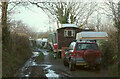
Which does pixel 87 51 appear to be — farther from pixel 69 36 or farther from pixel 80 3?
pixel 80 3

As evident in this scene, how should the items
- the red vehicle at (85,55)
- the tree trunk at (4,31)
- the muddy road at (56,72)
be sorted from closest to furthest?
the muddy road at (56,72), the red vehicle at (85,55), the tree trunk at (4,31)

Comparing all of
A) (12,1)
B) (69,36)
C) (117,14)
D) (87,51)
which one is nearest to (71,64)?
(87,51)

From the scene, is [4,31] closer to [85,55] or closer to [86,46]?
[86,46]

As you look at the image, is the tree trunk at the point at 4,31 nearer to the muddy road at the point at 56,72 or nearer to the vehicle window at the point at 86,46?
the muddy road at the point at 56,72

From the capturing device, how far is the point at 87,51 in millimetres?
10797

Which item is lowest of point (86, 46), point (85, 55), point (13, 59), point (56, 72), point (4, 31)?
point (56, 72)

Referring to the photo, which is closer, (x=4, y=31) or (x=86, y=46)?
(x=86, y=46)

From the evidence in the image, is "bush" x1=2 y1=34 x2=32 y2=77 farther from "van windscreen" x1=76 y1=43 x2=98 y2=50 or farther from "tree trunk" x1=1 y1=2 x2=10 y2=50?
"van windscreen" x1=76 y1=43 x2=98 y2=50

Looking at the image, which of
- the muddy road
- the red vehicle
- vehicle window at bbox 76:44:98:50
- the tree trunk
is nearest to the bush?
the muddy road

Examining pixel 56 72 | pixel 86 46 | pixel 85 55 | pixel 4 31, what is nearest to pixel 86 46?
pixel 86 46

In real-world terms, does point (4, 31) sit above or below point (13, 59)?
above

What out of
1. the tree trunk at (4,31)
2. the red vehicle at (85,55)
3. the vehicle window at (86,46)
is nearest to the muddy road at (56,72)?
the red vehicle at (85,55)

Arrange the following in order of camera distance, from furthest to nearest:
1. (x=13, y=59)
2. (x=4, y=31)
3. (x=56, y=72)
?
(x=4, y=31), (x=13, y=59), (x=56, y=72)

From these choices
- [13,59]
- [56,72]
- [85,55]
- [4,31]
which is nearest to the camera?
[85,55]
